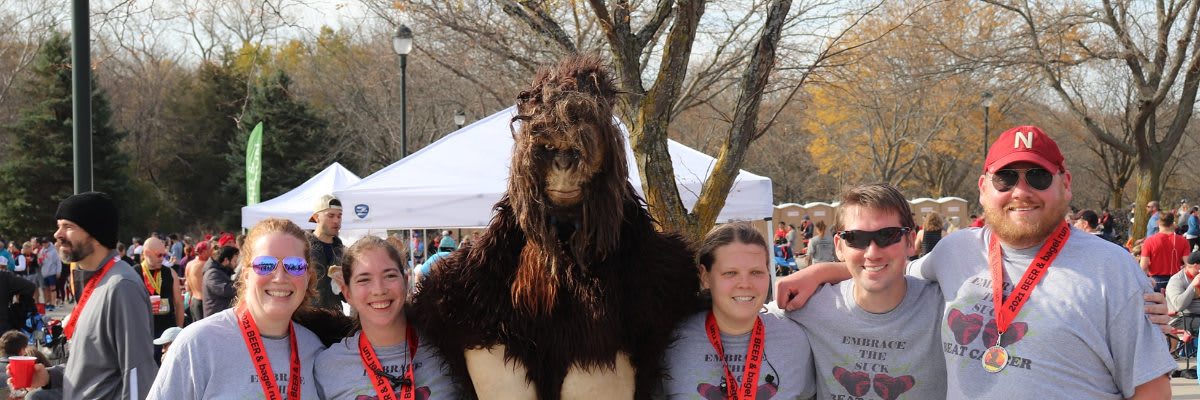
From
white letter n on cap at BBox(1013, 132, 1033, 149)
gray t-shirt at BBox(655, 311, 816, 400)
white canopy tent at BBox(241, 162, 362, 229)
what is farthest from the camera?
white canopy tent at BBox(241, 162, 362, 229)

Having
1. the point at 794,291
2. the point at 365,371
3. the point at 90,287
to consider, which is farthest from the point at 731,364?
the point at 90,287

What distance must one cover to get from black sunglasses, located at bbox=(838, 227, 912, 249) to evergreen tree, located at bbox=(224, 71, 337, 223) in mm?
30862

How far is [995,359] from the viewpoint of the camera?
2.94 meters

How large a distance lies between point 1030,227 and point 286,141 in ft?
107

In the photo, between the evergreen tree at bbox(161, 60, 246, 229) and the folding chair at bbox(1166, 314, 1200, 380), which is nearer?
the folding chair at bbox(1166, 314, 1200, 380)

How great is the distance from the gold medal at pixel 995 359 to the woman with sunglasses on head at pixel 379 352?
5.70 ft

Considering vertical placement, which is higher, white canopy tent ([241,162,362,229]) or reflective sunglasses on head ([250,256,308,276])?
white canopy tent ([241,162,362,229])

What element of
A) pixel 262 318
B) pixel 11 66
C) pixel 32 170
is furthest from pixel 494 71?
pixel 32 170

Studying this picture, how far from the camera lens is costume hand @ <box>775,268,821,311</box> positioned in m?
3.52

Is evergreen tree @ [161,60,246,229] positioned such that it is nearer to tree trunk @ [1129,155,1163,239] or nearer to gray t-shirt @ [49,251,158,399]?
tree trunk @ [1129,155,1163,239]

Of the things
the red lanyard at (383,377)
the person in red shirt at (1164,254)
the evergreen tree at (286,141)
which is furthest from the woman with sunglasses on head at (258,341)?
the evergreen tree at (286,141)

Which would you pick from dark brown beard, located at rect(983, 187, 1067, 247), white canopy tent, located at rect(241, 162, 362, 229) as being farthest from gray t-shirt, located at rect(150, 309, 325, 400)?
white canopy tent, located at rect(241, 162, 362, 229)

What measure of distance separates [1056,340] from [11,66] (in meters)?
30.6

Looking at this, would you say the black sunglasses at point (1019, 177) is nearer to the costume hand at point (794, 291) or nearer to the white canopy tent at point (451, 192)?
the costume hand at point (794, 291)
